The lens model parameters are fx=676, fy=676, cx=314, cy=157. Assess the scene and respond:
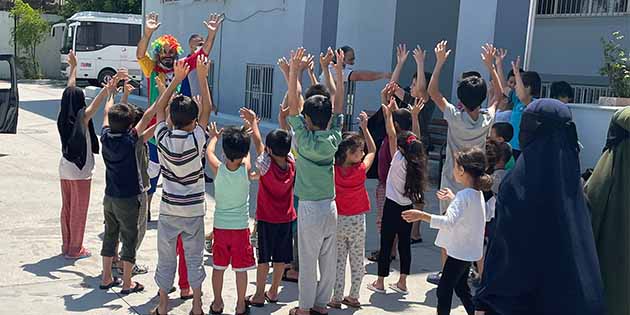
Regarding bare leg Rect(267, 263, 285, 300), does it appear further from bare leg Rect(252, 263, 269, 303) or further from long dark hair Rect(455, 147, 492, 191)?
long dark hair Rect(455, 147, 492, 191)

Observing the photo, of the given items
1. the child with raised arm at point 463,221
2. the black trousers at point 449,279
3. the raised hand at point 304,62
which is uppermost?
the raised hand at point 304,62

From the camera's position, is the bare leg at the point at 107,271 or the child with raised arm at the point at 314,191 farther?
the bare leg at the point at 107,271

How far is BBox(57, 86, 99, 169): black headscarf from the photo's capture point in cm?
547

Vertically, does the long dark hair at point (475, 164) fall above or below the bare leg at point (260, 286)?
above

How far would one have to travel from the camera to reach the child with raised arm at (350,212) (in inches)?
192

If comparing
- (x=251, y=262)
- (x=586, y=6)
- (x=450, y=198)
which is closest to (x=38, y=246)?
(x=251, y=262)

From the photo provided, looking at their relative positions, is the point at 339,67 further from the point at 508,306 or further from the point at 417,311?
the point at 508,306

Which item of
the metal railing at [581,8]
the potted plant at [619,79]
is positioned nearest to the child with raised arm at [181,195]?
the potted plant at [619,79]

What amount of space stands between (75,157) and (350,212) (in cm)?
233

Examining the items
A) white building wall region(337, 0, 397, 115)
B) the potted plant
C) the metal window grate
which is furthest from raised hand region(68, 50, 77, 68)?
the metal window grate

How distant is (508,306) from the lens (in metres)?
3.22

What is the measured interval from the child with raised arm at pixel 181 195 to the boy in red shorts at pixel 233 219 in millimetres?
117

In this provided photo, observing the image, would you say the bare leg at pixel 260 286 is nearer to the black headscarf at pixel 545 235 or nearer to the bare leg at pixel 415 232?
the black headscarf at pixel 545 235

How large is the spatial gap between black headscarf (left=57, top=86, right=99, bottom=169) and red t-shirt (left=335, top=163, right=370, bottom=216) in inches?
83.9
